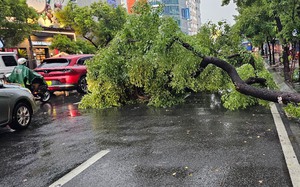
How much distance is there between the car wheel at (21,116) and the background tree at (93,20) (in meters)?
22.8

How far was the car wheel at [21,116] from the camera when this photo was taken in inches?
300

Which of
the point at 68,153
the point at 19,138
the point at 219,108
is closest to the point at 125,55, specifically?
the point at 219,108

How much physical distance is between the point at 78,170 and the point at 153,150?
132 centimetres

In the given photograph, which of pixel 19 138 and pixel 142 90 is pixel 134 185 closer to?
pixel 19 138

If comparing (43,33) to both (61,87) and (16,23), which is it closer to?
(16,23)

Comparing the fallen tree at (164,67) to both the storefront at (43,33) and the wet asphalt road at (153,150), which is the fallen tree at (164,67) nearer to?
the wet asphalt road at (153,150)

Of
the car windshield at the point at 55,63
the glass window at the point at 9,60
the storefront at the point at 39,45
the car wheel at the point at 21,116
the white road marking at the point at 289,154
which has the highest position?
the storefront at the point at 39,45

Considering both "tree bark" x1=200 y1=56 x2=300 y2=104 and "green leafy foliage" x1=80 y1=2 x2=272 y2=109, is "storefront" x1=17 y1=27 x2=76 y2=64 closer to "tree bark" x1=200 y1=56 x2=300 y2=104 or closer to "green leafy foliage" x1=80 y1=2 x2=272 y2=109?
"green leafy foliage" x1=80 y1=2 x2=272 y2=109

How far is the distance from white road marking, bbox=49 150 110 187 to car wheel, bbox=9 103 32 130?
10.1 ft

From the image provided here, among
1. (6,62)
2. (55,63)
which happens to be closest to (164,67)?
(55,63)

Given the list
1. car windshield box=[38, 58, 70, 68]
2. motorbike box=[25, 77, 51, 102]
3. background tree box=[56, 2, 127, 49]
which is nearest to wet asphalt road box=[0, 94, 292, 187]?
motorbike box=[25, 77, 51, 102]

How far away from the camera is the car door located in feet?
23.2

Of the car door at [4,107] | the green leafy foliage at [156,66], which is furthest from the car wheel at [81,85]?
the car door at [4,107]

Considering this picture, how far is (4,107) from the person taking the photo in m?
7.14
